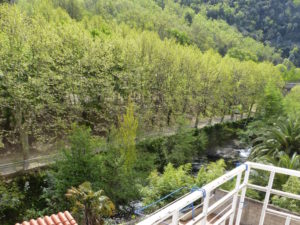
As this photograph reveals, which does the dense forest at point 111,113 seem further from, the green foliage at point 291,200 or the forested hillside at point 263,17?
the forested hillside at point 263,17

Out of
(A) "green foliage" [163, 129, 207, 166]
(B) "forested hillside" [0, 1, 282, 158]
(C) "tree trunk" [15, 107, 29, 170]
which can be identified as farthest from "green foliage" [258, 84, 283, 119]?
(C) "tree trunk" [15, 107, 29, 170]

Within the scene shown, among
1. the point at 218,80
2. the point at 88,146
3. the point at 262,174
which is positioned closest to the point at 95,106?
the point at 88,146

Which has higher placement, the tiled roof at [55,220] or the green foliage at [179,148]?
the tiled roof at [55,220]

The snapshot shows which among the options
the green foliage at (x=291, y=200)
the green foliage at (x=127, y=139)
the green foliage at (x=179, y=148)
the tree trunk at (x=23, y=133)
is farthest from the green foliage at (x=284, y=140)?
the tree trunk at (x=23, y=133)

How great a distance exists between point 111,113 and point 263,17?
97461mm

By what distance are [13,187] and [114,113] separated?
9.25m

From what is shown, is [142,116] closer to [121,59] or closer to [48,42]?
[121,59]

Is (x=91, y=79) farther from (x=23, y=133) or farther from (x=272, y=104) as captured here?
(x=272, y=104)

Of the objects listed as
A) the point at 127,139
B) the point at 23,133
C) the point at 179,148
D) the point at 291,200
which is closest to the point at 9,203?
the point at 23,133

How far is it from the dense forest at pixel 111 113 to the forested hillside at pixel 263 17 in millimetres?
66973

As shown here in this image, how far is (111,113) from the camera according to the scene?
1978cm

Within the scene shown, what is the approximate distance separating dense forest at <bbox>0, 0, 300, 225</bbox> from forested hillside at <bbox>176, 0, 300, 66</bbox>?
66973mm

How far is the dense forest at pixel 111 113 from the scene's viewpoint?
1215cm

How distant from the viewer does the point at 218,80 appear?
1110 inches
